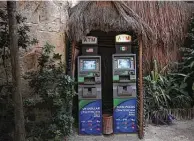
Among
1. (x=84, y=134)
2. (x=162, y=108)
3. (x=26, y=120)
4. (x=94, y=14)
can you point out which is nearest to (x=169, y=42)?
(x=162, y=108)

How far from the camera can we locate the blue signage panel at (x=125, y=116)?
6262 millimetres

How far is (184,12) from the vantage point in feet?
26.3

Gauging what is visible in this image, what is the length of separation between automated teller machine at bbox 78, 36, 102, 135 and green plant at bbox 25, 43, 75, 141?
813 mm

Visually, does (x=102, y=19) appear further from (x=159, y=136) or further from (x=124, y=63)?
(x=159, y=136)

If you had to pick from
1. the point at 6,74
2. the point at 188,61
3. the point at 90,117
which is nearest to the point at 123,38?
the point at 90,117

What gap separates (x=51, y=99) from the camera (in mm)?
5125

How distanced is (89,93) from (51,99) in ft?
4.02

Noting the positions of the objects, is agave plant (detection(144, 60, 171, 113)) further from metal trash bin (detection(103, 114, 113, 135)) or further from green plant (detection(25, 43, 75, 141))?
green plant (detection(25, 43, 75, 141))

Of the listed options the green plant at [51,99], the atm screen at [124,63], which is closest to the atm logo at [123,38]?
the atm screen at [124,63]

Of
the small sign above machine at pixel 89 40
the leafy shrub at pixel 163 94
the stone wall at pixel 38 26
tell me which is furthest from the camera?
the leafy shrub at pixel 163 94

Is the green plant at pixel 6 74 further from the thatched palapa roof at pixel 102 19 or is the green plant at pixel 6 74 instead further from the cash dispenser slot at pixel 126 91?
the cash dispenser slot at pixel 126 91

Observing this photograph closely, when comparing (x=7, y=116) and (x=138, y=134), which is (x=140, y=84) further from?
(x=7, y=116)

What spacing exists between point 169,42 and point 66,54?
110 inches

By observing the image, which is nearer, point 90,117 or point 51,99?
point 51,99
